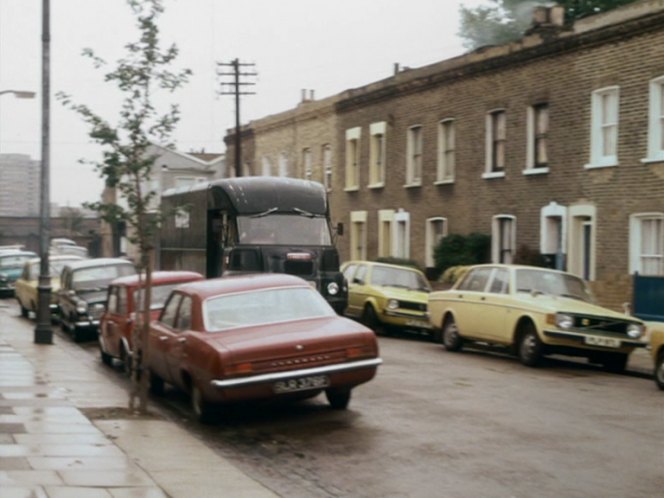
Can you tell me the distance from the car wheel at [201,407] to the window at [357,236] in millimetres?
31150

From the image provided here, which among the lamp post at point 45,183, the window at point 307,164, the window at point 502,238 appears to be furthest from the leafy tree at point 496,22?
the lamp post at point 45,183

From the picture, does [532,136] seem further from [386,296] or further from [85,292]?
[85,292]

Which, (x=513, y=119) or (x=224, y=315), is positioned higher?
(x=513, y=119)

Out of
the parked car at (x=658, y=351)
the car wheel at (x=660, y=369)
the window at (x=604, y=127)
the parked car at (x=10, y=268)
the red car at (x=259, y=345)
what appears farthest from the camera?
the parked car at (x=10, y=268)

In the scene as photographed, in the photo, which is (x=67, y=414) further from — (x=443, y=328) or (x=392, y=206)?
(x=392, y=206)

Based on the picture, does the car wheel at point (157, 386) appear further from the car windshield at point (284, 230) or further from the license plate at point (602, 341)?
the car windshield at point (284, 230)

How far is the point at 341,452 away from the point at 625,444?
2589 millimetres

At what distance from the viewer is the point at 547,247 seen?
3172 centimetres

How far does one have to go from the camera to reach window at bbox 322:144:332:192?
47969mm

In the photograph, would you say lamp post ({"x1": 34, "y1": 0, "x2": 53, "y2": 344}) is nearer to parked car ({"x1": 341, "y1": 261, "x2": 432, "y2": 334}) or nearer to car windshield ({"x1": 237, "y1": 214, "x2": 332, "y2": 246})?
Answer: car windshield ({"x1": 237, "y1": 214, "x2": 332, "y2": 246})

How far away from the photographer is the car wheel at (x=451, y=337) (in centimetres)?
2261

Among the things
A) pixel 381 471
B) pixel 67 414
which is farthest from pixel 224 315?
pixel 381 471

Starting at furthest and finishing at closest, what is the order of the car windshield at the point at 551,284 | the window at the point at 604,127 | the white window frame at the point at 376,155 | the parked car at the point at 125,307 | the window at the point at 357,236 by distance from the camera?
the window at the point at 357,236 → the white window frame at the point at 376,155 → the window at the point at 604,127 → the car windshield at the point at 551,284 → the parked car at the point at 125,307

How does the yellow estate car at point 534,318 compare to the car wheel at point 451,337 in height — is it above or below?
above
